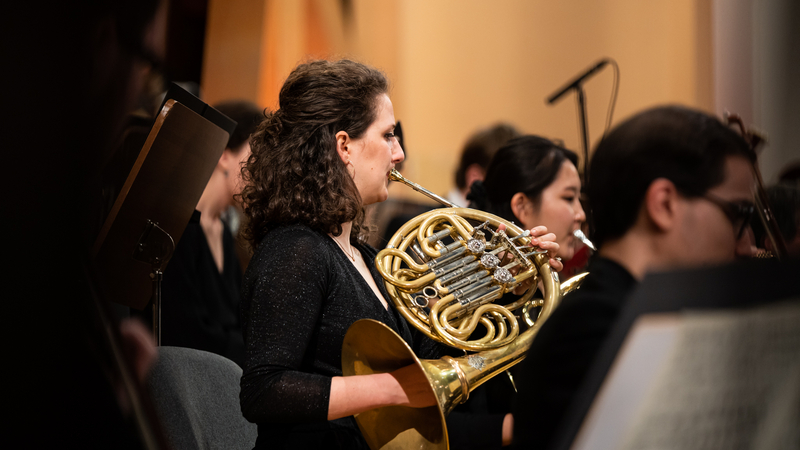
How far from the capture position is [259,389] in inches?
44.6

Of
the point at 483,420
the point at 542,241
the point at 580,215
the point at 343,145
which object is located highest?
the point at 343,145

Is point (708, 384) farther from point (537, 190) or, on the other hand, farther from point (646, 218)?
point (537, 190)

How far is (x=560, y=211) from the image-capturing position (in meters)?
1.92

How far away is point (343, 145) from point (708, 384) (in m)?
0.99

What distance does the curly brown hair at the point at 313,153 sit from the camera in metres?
1.35

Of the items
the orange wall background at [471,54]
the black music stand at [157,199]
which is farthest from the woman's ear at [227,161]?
the orange wall background at [471,54]

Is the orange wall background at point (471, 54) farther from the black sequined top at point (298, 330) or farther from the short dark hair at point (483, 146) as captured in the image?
the black sequined top at point (298, 330)

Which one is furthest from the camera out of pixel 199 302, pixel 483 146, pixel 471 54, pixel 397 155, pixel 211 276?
pixel 471 54

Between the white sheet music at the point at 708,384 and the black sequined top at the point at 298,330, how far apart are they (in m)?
0.69

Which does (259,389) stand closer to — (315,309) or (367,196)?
(315,309)

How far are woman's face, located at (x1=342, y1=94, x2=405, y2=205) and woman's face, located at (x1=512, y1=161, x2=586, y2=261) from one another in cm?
64

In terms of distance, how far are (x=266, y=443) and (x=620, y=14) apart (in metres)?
4.30

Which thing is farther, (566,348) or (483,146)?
(483,146)

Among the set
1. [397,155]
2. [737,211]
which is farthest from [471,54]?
[737,211]
